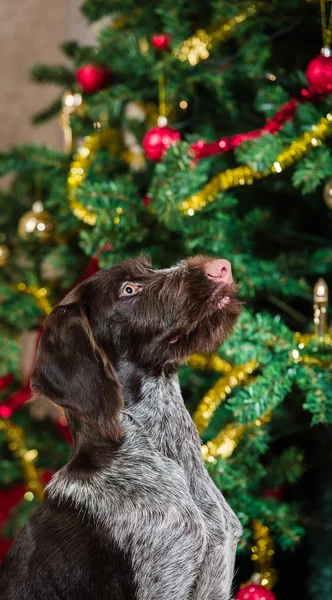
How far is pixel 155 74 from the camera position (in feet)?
6.69

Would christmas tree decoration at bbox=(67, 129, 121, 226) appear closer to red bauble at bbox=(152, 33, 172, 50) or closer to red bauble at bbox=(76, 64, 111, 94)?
red bauble at bbox=(76, 64, 111, 94)

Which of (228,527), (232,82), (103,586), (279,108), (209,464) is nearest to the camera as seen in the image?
(103,586)

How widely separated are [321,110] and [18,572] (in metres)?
1.22

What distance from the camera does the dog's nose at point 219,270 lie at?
53.7 inches

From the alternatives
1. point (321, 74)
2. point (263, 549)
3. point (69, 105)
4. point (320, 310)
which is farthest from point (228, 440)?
point (69, 105)

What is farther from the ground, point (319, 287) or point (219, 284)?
point (219, 284)

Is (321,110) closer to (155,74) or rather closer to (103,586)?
(155,74)

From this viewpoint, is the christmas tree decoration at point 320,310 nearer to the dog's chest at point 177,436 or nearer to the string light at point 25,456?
the dog's chest at point 177,436

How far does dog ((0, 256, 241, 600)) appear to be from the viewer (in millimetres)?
1263

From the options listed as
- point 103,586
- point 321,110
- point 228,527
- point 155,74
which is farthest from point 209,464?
point 155,74

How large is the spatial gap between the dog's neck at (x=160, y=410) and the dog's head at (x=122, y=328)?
0.02 meters

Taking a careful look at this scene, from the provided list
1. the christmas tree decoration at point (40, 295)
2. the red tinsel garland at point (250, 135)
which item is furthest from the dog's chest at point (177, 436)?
the christmas tree decoration at point (40, 295)

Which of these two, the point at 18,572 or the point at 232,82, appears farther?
the point at 232,82

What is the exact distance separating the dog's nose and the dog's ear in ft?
0.81
